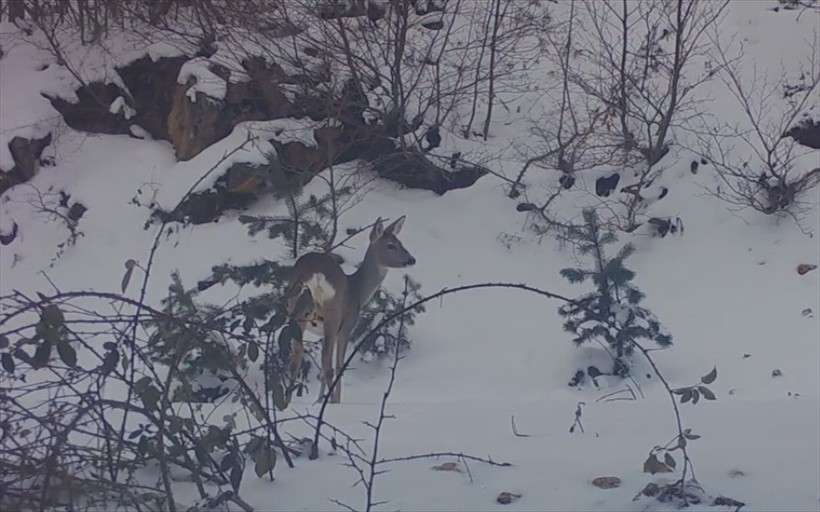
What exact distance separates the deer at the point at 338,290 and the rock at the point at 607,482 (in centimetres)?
425

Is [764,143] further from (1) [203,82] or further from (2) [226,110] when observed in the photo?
(1) [203,82]

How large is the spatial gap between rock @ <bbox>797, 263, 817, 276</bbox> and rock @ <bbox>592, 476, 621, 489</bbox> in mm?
8677

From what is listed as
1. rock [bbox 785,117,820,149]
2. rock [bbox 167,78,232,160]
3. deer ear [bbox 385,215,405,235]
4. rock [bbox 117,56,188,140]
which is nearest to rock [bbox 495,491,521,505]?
deer ear [bbox 385,215,405,235]

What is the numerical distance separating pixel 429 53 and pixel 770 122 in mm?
3813

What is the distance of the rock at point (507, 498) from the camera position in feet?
10.5

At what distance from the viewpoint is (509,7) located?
14.8m

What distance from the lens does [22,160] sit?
14.7m

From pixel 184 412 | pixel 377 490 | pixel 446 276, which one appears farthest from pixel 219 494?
pixel 446 276

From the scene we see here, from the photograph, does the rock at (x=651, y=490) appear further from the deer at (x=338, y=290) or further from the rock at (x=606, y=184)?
the rock at (x=606, y=184)

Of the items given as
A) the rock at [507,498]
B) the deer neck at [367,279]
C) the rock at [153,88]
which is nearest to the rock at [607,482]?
the rock at [507,498]

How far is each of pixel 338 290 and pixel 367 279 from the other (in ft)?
1.69

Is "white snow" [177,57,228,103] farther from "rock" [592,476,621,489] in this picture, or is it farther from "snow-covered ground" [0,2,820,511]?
"rock" [592,476,621,489]

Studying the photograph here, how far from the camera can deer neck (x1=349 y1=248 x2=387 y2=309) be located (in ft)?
29.6

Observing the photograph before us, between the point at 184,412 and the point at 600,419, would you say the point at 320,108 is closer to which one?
the point at 184,412
